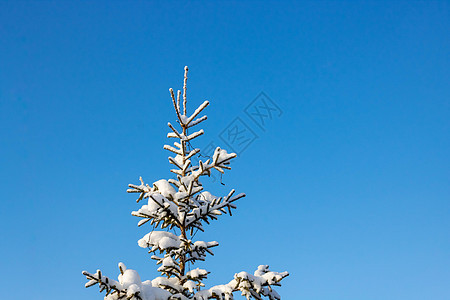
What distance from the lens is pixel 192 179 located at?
786 cm

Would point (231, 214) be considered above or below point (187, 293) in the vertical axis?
above

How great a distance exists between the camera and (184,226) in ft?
27.1

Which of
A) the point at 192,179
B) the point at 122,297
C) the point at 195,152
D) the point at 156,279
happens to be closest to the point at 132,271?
the point at 122,297

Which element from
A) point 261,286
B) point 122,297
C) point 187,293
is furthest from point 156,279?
point 261,286

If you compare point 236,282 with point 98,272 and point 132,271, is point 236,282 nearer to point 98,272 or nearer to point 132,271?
point 132,271

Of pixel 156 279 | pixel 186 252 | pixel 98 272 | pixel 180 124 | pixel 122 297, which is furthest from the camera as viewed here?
pixel 180 124

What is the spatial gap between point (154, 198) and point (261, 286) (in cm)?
273

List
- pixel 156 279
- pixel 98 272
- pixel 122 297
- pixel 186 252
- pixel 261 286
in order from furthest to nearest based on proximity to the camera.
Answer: pixel 186 252
pixel 156 279
pixel 261 286
pixel 122 297
pixel 98 272

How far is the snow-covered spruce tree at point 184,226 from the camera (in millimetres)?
6941

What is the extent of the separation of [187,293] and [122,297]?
1613mm

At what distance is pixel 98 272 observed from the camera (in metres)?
5.64

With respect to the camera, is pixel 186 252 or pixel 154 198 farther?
pixel 186 252

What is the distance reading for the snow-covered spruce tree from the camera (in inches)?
273

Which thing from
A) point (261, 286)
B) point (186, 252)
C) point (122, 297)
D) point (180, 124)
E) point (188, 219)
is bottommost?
point (261, 286)
